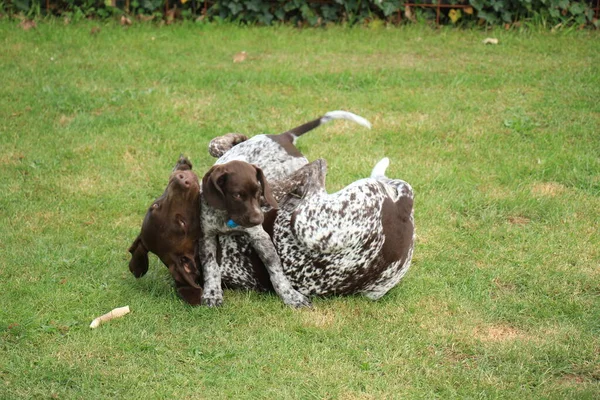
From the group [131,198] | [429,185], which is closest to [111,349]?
[131,198]

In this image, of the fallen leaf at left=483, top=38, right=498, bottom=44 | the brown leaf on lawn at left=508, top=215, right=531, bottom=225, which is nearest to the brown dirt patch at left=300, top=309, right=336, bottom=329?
the brown leaf on lawn at left=508, top=215, right=531, bottom=225

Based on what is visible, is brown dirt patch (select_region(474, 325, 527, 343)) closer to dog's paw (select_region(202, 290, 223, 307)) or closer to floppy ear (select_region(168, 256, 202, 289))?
dog's paw (select_region(202, 290, 223, 307))

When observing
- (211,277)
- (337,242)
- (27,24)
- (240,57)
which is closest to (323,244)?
(337,242)

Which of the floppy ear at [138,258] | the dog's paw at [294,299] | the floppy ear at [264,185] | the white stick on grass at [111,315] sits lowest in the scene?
the white stick on grass at [111,315]

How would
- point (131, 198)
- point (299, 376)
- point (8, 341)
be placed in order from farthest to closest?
point (131, 198)
point (8, 341)
point (299, 376)

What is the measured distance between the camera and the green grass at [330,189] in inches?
182

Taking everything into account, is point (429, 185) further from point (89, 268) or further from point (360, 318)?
point (89, 268)

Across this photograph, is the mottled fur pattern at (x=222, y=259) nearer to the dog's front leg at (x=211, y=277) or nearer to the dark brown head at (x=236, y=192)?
the dog's front leg at (x=211, y=277)

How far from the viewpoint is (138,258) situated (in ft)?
16.9

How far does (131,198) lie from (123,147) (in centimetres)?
104

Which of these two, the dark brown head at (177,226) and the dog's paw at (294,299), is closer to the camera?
the dark brown head at (177,226)

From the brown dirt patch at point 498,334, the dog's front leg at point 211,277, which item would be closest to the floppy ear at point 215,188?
the dog's front leg at point 211,277

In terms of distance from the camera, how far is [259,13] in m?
10.8

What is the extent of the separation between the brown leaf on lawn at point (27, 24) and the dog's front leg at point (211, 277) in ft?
21.1
